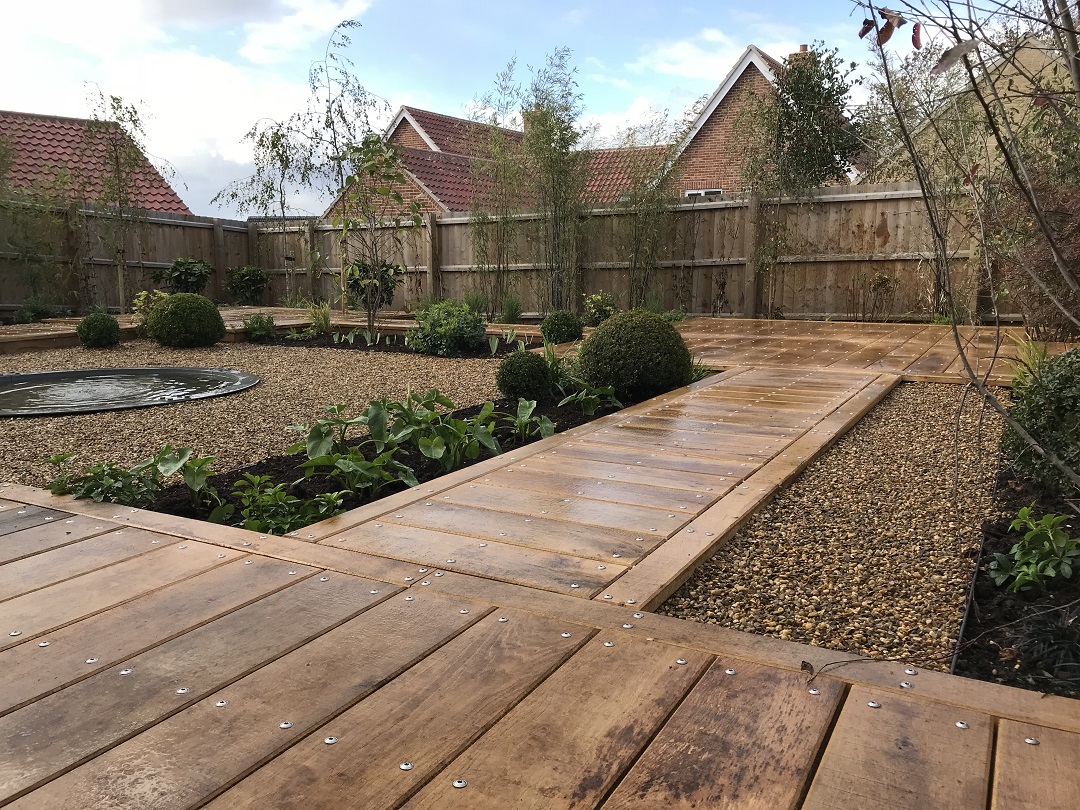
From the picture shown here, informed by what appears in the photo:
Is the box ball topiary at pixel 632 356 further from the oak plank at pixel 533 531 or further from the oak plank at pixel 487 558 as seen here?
the oak plank at pixel 487 558

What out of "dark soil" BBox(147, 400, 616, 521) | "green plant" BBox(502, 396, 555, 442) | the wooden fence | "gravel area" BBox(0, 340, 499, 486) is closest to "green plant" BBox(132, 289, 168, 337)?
"gravel area" BBox(0, 340, 499, 486)

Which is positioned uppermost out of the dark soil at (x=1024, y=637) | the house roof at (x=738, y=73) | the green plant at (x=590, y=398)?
the house roof at (x=738, y=73)

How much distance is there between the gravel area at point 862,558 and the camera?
1809 millimetres

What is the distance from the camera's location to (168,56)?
13.9 ft

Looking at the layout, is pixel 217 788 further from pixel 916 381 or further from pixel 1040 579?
pixel 916 381

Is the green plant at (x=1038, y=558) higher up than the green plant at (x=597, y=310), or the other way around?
the green plant at (x=597, y=310)

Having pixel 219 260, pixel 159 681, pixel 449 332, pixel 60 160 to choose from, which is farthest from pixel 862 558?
pixel 60 160

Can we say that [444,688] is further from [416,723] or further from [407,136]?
[407,136]

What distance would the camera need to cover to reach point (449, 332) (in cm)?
723

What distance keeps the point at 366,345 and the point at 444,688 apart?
6896 mm

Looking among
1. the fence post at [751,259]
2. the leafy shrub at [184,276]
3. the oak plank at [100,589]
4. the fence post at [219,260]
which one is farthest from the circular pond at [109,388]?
the fence post at [219,260]

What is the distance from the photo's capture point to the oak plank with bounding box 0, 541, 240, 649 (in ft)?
5.40

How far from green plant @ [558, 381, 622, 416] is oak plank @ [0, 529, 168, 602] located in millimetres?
2412

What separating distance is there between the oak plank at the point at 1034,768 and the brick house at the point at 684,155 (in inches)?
485
